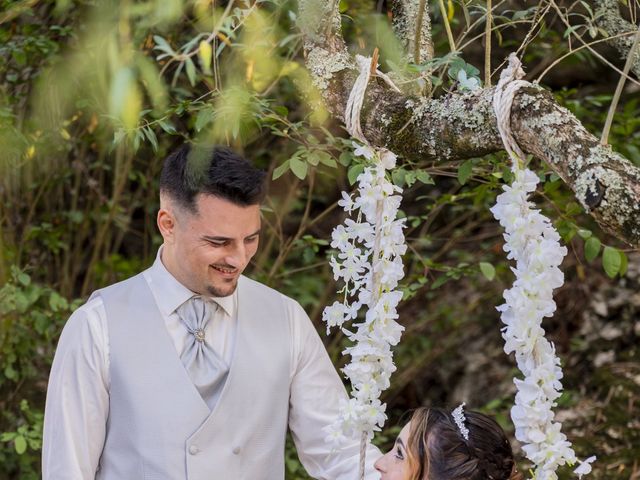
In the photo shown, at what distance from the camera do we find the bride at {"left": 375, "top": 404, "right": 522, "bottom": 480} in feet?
6.88

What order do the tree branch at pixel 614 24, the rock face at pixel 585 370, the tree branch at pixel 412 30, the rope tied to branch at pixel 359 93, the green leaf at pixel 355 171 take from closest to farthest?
the rope tied to branch at pixel 359 93
the tree branch at pixel 412 30
the tree branch at pixel 614 24
the green leaf at pixel 355 171
the rock face at pixel 585 370

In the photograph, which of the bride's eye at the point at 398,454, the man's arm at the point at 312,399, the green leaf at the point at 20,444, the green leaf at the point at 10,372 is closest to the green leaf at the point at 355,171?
the man's arm at the point at 312,399

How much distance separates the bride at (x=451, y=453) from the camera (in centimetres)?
210

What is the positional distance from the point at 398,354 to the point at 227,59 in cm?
192

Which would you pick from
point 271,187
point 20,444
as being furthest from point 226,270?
point 271,187

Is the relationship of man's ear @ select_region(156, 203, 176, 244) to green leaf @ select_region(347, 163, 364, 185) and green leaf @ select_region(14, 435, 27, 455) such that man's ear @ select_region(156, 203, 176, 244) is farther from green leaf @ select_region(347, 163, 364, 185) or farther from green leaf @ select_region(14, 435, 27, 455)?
green leaf @ select_region(14, 435, 27, 455)

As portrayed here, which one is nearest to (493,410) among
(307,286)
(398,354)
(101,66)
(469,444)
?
(398,354)

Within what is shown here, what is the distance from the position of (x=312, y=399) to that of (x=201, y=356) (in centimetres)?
30

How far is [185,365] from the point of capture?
85.2 inches

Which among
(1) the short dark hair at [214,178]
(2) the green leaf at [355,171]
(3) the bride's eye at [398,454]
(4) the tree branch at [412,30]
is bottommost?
(3) the bride's eye at [398,454]

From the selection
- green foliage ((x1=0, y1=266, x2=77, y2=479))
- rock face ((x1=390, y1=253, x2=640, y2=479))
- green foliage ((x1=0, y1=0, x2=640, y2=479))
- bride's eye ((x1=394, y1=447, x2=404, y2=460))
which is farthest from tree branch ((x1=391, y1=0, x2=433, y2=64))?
rock face ((x1=390, y1=253, x2=640, y2=479))

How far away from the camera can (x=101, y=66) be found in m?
1.88

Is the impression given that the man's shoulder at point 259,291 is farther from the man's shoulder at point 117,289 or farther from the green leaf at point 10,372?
the green leaf at point 10,372

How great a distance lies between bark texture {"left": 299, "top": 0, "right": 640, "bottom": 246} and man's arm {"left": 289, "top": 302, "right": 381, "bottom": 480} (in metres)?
0.60
